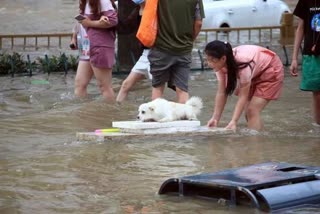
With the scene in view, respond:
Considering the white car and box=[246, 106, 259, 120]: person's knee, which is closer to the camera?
box=[246, 106, 259, 120]: person's knee

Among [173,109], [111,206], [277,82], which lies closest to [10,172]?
[111,206]

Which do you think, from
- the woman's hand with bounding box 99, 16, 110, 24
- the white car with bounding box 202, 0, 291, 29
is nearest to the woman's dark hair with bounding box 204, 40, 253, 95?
the woman's hand with bounding box 99, 16, 110, 24

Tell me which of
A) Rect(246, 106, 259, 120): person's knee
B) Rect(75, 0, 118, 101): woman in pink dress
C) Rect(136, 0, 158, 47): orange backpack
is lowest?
Rect(246, 106, 259, 120): person's knee

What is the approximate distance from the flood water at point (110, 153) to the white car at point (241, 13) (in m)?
11.3

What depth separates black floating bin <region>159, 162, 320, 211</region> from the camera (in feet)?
18.1

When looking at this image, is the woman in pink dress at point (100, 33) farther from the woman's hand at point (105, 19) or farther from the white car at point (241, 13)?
the white car at point (241, 13)

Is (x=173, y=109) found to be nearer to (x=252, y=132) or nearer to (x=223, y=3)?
(x=252, y=132)

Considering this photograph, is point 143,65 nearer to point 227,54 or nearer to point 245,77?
point 245,77

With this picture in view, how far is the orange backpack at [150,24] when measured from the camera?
358 inches

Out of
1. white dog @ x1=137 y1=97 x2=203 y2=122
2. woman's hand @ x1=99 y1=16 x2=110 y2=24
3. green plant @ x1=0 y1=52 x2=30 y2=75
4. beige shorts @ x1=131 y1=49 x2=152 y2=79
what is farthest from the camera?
green plant @ x1=0 y1=52 x2=30 y2=75

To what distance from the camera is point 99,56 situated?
10.0 metres

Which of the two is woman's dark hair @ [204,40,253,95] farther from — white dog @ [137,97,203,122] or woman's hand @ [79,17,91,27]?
woman's hand @ [79,17,91,27]

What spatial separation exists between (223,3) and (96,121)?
600 inches

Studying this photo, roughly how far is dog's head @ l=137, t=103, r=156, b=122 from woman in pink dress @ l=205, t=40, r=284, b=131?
0.59 metres
